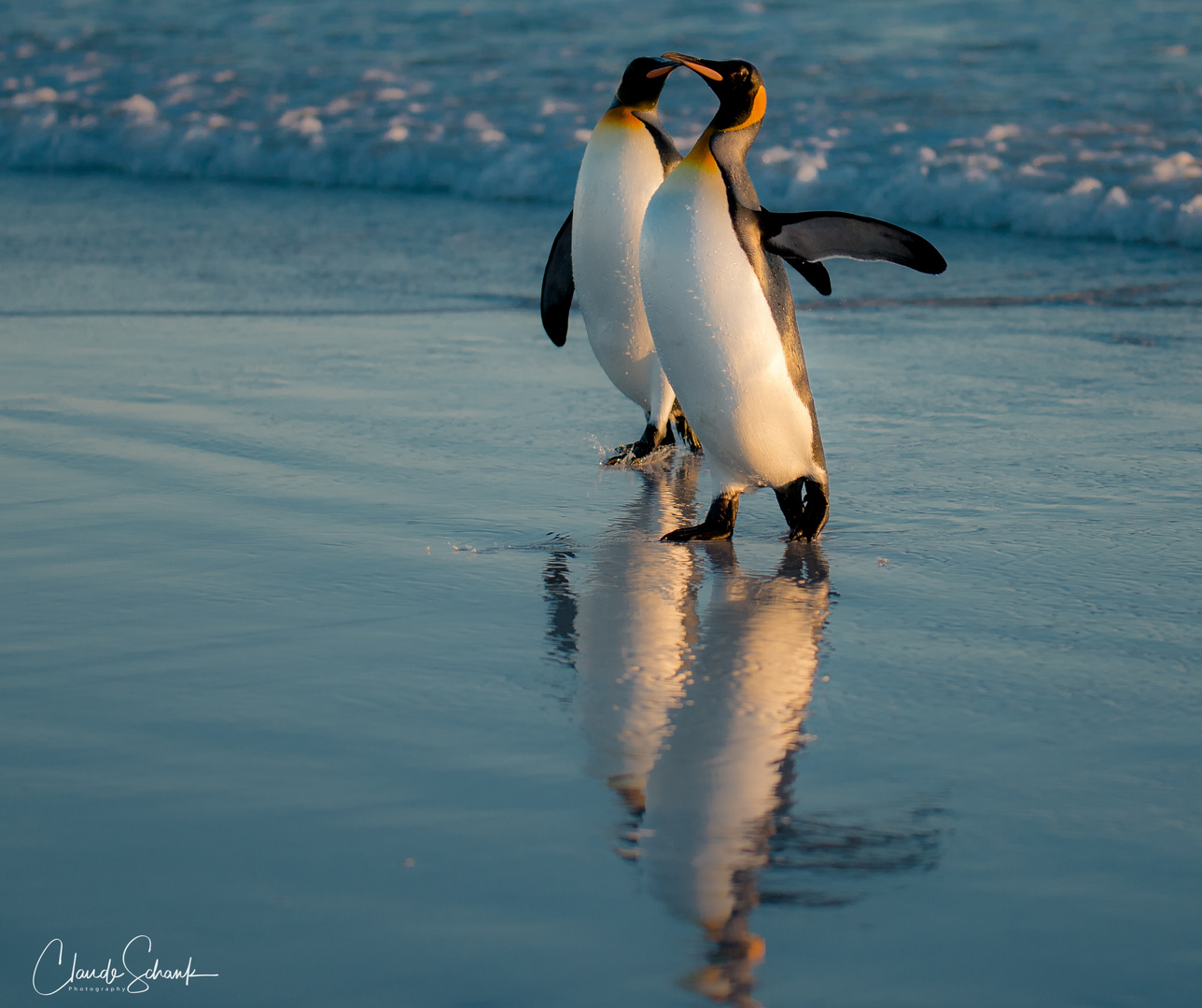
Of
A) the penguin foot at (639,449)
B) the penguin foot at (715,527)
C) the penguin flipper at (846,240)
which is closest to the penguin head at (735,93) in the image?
the penguin flipper at (846,240)

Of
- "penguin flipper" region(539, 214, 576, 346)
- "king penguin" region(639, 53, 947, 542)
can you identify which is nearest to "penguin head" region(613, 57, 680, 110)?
A: "penguin flipper" region(539, 214, 576, 346)

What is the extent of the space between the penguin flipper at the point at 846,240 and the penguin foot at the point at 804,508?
17.6 inches

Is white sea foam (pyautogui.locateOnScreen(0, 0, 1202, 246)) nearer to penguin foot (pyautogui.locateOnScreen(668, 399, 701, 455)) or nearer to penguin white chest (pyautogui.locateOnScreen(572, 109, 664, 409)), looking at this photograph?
penguin foot (pyautogui.locateOnScreen(668, 399, 701, 455))

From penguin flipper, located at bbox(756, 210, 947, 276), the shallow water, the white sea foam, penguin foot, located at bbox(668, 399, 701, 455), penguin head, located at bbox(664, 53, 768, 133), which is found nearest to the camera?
the shallow water

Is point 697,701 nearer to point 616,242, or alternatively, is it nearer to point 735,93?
point 735,93

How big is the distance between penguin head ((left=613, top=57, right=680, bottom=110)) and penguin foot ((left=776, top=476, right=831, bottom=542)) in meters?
1.10

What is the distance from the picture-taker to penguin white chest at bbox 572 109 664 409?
11.8 ft

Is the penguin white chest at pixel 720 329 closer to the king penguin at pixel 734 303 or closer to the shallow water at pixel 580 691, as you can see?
the king penguin at pixel 734 303

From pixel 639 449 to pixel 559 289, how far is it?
1.61 feet

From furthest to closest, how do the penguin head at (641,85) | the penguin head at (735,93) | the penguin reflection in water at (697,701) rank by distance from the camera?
the penguin head at (641,85)
the penguin head at (735,93)
the penguin reflection in water at (697,701)

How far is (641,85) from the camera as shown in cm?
358

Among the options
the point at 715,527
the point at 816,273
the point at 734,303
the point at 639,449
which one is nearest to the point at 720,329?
the point at 734,303

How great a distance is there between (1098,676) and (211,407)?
8.20 feet

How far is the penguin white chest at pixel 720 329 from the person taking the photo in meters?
2.85
